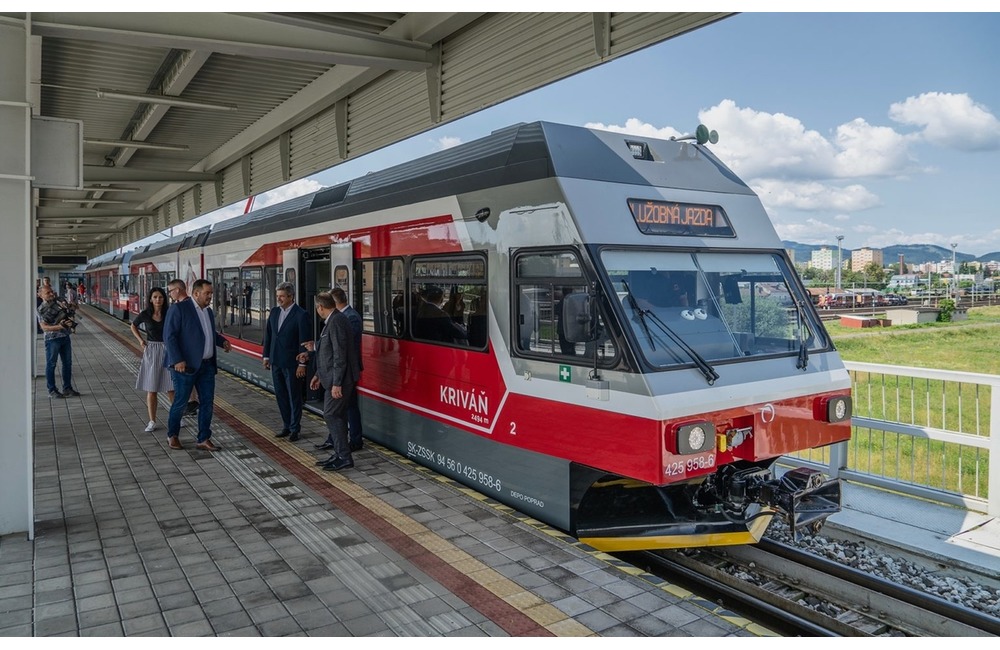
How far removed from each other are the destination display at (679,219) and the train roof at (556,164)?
199 millimetres

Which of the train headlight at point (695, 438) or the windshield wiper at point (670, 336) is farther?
the windshield wiper at point (670, 336)

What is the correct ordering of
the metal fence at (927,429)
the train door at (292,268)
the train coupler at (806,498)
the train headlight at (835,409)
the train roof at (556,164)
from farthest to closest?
the train door at (292,268) → the metal fence at (927,429) → the train headlight at (835,409) → the train roof at (556,164) → the train coupler at (806,498)

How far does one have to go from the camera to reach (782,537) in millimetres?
6039

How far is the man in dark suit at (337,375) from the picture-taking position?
706cm

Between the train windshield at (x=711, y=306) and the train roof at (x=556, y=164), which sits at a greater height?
the train roof at (x=556, y=164)

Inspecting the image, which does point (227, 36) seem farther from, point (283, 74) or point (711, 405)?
point (711, 405)

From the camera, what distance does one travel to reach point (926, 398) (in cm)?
707

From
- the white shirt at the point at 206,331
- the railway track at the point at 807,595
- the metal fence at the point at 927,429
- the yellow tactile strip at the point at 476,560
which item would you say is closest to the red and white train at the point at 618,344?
the yellow tactile strip at the point at 476,560

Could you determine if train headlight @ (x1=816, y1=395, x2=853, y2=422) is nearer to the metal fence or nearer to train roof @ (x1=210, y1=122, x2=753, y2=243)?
the metal fence

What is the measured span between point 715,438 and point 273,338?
18.2 feet

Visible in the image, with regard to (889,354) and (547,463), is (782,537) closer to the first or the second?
(547,463)

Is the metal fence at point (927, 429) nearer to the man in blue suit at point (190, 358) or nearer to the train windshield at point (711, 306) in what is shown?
the train windshield at point (711, 306)

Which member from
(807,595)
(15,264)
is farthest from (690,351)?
(15,264)

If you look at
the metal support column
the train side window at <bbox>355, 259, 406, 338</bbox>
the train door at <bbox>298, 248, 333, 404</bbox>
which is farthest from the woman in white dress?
the metal support column
